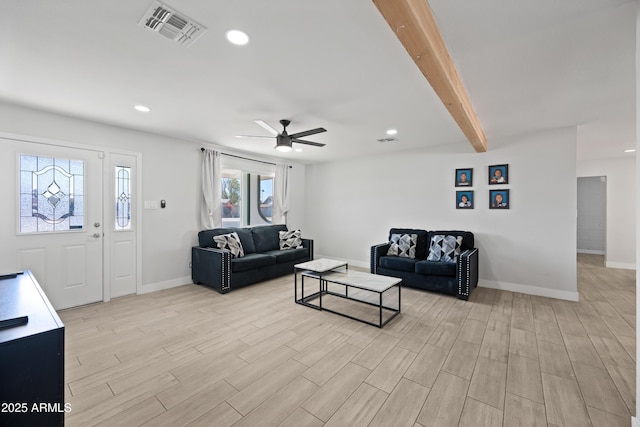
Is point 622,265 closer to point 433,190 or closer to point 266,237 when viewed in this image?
point 433,190

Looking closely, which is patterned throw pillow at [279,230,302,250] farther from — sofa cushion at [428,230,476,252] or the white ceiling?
sofa cushion at [428,230,476,252]

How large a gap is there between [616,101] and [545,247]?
2.07 m

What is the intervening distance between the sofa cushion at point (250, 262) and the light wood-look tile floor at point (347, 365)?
0.72 metres

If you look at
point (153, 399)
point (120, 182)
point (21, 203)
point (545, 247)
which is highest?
point (120, 182)

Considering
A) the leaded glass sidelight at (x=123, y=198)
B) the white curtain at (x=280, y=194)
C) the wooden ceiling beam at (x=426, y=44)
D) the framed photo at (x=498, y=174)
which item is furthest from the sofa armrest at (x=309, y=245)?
the wooden ceiling beam at (x=426, y=44)

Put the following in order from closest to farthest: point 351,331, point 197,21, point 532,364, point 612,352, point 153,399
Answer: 1. point 197,21
2. point 153,399
3. point 532,364
4. point 612,352
5. point 351,331

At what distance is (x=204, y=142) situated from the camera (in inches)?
188

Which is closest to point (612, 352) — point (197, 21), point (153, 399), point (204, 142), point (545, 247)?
point (545, 247)

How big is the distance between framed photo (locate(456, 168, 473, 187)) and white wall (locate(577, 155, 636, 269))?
389cm

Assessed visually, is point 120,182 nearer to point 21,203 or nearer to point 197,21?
point 21,203

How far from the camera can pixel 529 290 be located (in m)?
4.12

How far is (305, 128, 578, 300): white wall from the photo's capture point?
3910 millimetres

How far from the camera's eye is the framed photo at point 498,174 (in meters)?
4.35

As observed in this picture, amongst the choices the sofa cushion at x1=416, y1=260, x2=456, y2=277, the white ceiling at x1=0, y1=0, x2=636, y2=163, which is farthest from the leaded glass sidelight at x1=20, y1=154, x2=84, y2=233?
the sofa cushion at x1=416, y1=260, x2=456, y2=277
